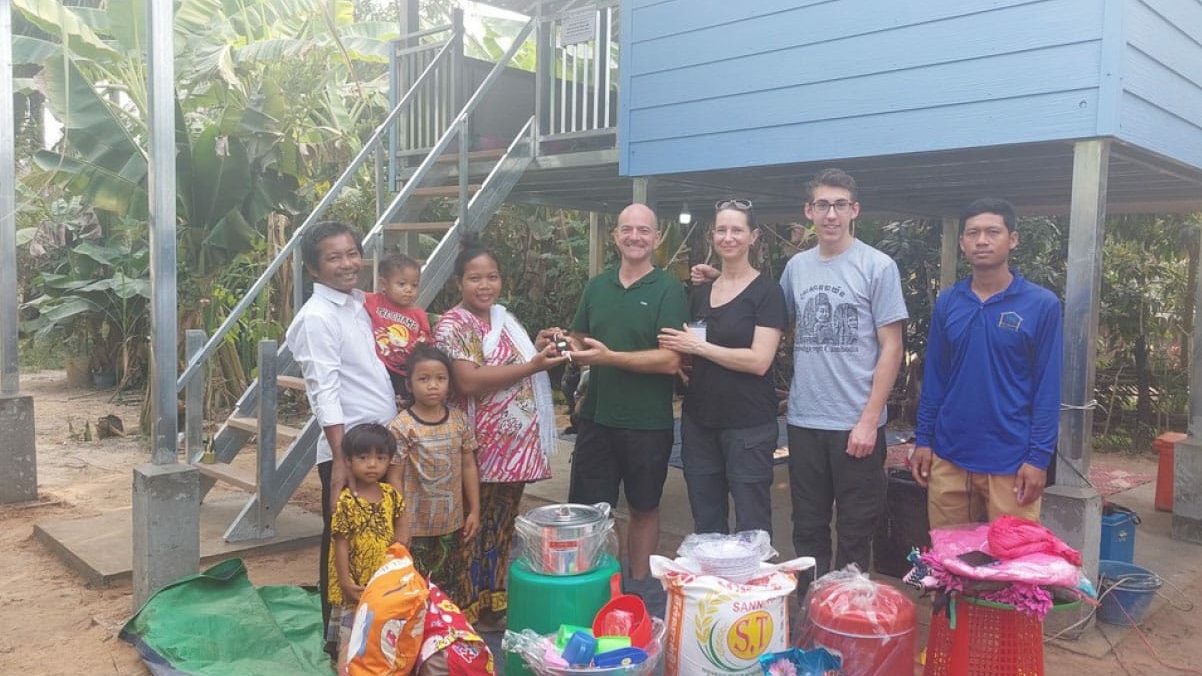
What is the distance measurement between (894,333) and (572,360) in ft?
4.15

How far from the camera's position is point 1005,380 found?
320 cm

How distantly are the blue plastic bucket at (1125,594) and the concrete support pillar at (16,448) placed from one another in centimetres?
692

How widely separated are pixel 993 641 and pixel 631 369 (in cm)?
160

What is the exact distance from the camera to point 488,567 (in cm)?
369

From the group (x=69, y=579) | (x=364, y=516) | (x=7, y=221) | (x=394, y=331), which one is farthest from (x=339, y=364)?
(x=7, y=221)

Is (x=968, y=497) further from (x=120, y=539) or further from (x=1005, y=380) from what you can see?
(x=120, y=539)

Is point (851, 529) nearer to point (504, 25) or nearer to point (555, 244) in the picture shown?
point (555, 244)

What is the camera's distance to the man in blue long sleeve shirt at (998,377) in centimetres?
316

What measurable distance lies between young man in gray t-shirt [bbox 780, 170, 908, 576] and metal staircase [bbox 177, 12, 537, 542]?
2.52 m

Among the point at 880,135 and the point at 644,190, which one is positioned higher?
the point at 880,135

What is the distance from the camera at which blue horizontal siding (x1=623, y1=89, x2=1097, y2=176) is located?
143 inches

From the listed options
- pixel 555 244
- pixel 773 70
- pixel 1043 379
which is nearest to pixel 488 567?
pixel 1043 379

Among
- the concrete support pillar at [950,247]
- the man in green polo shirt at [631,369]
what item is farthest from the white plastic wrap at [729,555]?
the concrete support pillar at [950,247]

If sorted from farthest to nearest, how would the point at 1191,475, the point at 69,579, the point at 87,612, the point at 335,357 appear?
1. the point at 1191,475
2. the point at 69,579
3. the point at 87,612
4. the point at 335,357
